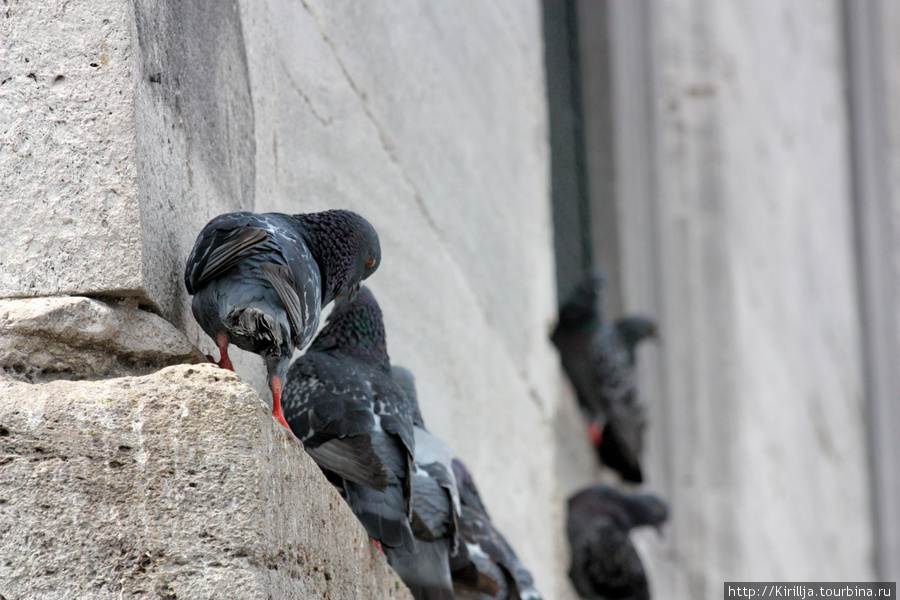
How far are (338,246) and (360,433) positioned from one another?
0.32m

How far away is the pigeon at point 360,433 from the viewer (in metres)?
1.92

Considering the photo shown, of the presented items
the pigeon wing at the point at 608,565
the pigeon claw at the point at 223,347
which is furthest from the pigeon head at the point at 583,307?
the pigeon claw at the point at 223,347

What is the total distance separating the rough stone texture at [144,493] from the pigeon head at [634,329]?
13.8 ft

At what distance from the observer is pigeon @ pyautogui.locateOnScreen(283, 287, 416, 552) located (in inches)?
75.6

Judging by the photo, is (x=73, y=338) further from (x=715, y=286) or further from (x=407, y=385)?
(x=715, y=286)

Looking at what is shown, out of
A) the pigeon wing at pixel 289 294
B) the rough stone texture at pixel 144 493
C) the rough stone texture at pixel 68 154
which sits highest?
the rough stone texture at pixel 68 154

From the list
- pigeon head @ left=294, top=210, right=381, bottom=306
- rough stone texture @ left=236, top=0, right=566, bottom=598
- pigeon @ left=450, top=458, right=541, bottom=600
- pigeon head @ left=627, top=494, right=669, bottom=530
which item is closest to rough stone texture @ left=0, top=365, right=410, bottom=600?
pigeon head @ left=294, top=210, right=381, bottom=306

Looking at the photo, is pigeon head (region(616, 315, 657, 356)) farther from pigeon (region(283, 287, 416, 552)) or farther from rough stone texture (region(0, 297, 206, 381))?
rough stone texture (region(0, 297, 206, 381))

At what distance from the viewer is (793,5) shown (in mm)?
8250

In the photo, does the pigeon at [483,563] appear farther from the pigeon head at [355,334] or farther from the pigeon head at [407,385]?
→ the pigeon head at [355,334]

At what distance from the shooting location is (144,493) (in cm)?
141

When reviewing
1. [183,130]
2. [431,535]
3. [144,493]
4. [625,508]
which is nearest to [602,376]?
[625,508]

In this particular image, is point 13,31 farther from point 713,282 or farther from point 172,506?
point 713,282

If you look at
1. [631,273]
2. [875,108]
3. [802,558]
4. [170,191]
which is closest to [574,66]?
[631,273]
